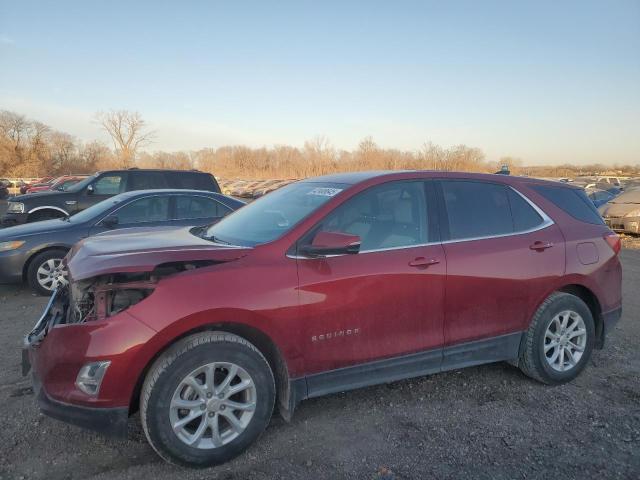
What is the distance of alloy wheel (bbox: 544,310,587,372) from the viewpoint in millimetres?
3879

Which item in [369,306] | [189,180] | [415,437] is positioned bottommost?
[415,437]

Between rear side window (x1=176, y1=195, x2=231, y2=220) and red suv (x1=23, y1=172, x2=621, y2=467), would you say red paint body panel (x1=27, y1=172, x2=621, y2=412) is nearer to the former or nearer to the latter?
red suv (x1=23, y1=172, x2=621, y2=467)

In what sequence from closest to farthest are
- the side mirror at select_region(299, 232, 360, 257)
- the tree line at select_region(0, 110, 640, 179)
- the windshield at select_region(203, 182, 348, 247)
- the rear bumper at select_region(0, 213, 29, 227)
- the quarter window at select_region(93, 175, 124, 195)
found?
the side mirror at select_region(299, 232, 360, 257) → the windshield at select_region(203, 182, 348, 247) → the rear bumper at select_region(0, 213, 29, 227) → the quarter window at select_region(93, 175, 124, 195) → the tree line at select_region(0, 110, 640, 179)

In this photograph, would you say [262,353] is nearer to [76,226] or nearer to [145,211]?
[76,226]

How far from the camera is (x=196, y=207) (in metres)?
7.48

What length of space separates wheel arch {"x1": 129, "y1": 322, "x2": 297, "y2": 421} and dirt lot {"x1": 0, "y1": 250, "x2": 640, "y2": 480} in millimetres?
301

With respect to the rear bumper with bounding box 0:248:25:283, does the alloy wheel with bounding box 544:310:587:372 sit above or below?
below

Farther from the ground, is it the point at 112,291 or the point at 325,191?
the point at 325,191

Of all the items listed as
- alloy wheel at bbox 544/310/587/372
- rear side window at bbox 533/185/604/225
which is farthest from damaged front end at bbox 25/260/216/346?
rear side window at bbox 533/185/604/225

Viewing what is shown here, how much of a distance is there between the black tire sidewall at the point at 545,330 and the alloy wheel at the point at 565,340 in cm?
3

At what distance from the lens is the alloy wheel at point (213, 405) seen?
2674 millimetres

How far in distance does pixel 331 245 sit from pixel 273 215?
2.76 feet

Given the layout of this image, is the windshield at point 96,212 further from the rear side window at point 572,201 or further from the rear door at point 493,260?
the rear side window at point 572,201

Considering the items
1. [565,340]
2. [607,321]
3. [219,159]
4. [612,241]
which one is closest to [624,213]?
[612,241]
